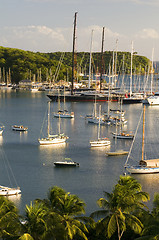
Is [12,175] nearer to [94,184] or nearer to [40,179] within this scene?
[40,179]

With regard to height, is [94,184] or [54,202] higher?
[54,202]

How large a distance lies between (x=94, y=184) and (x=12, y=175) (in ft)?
27.0

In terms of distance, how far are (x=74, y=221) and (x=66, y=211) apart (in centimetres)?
105

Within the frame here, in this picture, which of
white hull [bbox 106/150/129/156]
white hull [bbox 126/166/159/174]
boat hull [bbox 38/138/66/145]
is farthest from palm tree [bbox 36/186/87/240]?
boat hull [bbox 38/138/66/145]

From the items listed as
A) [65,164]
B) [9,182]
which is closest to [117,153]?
[65,164]

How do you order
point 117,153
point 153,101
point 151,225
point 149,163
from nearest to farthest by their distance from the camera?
point 151,225 → point 149,163 → point 117,153 → point 153,101

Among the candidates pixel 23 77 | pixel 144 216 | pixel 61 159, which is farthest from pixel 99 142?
pixel 23 77

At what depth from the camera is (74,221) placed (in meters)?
23.5

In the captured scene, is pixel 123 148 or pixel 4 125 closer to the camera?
pixel 123 148

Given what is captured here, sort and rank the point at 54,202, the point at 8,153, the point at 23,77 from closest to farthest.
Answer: the point at 54,202, the point at 8,153, the point at 23,77

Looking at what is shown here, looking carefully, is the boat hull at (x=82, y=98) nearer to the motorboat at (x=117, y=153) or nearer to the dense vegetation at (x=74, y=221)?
the motorboat at (x=117, y=153)

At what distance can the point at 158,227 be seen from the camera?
22.7 m

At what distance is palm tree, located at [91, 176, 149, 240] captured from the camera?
24.0 metres

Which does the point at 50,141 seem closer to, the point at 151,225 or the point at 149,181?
the point at 149,181
